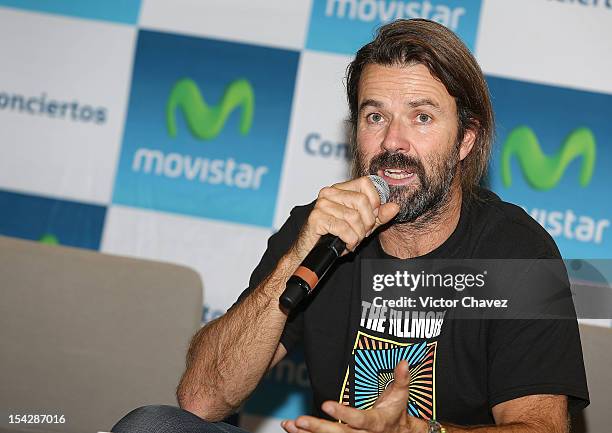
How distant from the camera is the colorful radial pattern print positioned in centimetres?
195

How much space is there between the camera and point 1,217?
3346mm

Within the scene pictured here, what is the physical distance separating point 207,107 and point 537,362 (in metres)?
1.83

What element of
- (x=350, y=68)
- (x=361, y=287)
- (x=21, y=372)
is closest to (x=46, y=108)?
(x=21, y=372)

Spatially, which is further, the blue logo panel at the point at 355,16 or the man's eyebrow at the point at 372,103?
the blue logo panel at the point at 355,16

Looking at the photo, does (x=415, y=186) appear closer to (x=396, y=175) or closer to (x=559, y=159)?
(x=396, y=175)

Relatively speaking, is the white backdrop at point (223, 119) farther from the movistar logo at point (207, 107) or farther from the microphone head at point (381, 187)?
the microphone head at point (381, 187)

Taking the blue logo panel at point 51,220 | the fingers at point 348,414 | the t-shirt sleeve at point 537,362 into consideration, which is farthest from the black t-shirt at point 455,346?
the blue logo panel at point 51,220

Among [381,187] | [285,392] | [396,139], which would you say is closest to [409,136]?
[396,139]

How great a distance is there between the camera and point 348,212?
5.61 feet

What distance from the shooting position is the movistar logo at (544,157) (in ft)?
9.70

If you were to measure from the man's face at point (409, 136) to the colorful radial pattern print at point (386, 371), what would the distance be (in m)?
0.31

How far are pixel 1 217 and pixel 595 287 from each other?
7.42 ft

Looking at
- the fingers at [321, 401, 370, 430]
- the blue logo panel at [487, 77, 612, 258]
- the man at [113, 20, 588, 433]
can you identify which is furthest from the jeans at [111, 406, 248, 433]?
the blue logo panel at [487, 77, 612, 258]

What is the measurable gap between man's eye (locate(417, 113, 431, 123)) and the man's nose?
59mm
